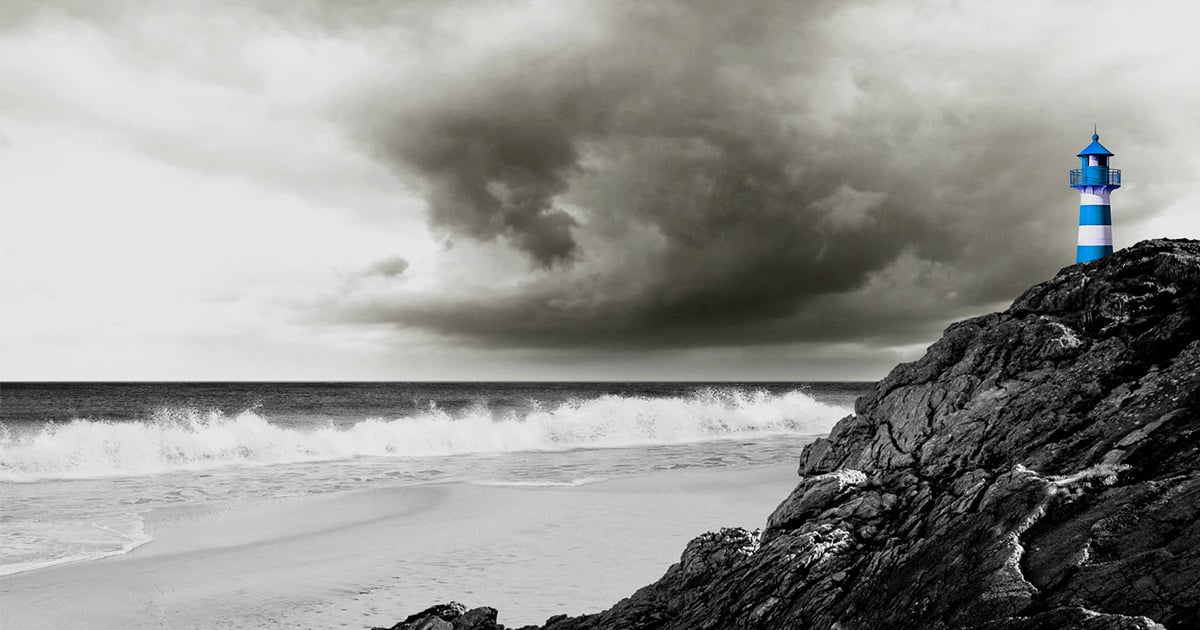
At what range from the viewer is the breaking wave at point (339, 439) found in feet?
92.0

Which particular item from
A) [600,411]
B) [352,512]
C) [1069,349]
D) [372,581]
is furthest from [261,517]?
[600,411]

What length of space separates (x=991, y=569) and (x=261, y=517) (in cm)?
1508

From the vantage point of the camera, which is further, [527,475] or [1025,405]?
[527,475]

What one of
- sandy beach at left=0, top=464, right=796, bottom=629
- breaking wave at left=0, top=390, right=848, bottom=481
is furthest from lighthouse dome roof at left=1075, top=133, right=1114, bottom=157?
breaking wave at left=0, top=390, right=848, bottom=481

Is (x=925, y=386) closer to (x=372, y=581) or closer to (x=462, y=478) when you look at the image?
(x=372, y=581)

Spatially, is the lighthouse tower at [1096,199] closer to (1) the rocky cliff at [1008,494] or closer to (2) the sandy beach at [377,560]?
(2) the sandy beach at [377,560]

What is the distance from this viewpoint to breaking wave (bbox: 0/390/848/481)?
28.0m

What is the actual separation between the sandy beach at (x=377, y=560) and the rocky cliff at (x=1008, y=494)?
2972mm

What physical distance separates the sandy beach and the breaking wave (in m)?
12.5

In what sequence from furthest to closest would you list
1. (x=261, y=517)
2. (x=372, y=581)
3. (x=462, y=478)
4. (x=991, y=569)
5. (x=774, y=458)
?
(x=774, y=458) → (x=462, y=478) → (x=261, y=517) → (x=372, y=581) → (x=991, y=569)

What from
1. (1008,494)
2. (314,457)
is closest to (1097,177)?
(1008,494)

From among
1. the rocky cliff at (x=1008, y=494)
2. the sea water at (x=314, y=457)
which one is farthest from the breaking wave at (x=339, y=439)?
the rocky cliff at (x=1008, y=494)

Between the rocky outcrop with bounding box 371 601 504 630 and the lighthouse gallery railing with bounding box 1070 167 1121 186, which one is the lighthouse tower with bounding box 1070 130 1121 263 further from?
the rocky outcrop with bounding box 371 601 504 630

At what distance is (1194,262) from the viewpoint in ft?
21.5
